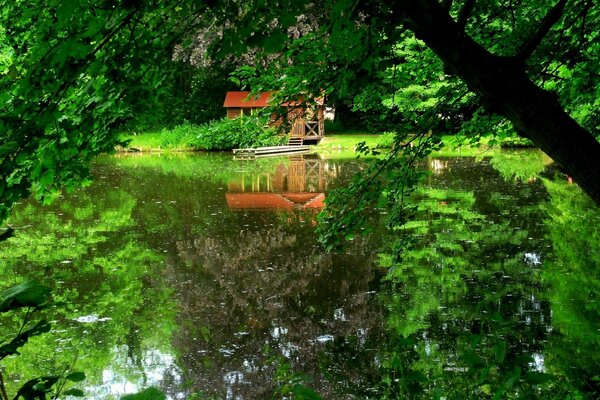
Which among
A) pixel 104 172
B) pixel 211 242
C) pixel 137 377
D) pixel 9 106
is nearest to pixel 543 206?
pixel 211 242

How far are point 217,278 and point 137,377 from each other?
10.1ft

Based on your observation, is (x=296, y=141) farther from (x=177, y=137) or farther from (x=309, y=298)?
(x=309, y=298)

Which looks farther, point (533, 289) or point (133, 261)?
point (133, 261)

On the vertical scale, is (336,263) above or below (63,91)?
below

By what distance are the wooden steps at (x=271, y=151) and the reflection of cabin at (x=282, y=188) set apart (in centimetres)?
460

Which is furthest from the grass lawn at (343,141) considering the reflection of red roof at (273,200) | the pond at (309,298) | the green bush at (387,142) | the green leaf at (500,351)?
the green leaf at (500,351)

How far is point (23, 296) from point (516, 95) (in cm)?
205

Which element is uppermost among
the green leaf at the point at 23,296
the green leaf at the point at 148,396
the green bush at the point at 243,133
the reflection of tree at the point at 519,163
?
the green bush at the point at 243,133

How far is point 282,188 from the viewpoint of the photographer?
1655cm

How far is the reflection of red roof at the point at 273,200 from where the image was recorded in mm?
14000

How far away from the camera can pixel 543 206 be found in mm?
12422

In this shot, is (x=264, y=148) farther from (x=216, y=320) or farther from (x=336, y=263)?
(x=216, y=320)

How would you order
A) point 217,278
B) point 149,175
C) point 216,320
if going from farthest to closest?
point 149,175, point 217,278, point 216,320

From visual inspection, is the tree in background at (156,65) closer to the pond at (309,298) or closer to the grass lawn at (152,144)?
the pond at (309,298)
